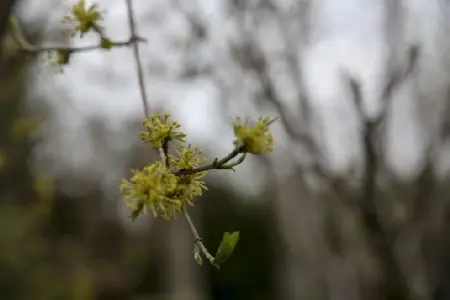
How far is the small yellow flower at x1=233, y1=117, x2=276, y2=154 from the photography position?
2.52 ft

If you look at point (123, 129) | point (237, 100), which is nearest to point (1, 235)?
point (237, 100)

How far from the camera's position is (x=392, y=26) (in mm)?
2672

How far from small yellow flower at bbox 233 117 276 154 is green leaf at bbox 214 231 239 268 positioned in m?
0.16

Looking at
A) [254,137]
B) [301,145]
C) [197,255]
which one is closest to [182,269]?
[301,145]

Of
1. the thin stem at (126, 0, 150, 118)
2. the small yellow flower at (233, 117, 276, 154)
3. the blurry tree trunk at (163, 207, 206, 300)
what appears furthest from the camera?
the blurry tree trunk at (163, 207, 206, 300)

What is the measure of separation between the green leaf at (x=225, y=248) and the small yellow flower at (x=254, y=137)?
158mm

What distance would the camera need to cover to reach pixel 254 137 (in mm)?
767

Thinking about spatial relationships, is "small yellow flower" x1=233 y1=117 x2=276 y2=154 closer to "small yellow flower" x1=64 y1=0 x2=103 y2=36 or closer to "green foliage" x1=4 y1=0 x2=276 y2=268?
"green foliage" x1=4 y1=0 x2=276 y2=268

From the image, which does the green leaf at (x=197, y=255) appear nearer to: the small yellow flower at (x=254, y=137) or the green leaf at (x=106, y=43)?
the small yellow flower at (x=254, y=137)

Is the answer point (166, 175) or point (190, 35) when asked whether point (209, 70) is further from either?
point (166, 175)

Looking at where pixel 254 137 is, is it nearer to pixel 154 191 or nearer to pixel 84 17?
pixel 154 191

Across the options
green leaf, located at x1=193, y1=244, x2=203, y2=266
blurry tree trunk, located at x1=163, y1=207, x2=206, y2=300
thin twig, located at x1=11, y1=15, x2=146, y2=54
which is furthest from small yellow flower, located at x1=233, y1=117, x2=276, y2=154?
blurry tree trunk, located at x1=163, y1=207, x2=206, y2=300

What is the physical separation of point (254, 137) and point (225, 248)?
178 mm

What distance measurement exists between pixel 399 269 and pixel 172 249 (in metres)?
11.5
